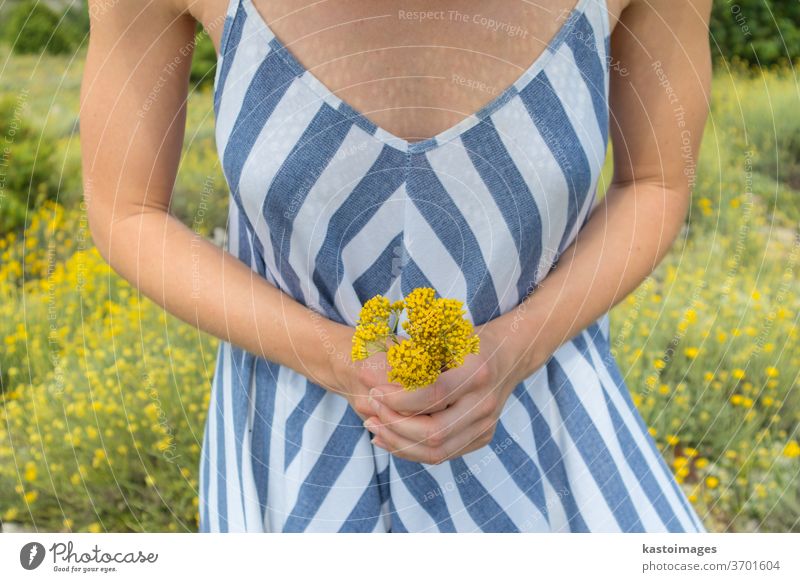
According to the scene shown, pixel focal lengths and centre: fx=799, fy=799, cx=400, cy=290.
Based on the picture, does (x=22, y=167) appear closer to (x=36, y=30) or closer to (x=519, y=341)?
(x=36, y=30)

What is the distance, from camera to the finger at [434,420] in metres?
0.64

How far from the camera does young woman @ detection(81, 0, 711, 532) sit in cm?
67

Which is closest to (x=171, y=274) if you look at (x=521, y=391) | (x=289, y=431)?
(x=289, y=431)

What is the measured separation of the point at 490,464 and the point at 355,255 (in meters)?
0.25

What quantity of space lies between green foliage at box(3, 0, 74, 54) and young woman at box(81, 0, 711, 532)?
1717 mm

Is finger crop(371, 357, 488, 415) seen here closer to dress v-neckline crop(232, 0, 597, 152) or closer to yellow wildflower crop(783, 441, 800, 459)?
dress v-neckline crop(232, 0, 597, 152)

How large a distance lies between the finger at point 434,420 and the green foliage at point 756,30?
2.51m

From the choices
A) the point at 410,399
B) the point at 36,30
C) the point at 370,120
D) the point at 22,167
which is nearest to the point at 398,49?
the point at 370,120

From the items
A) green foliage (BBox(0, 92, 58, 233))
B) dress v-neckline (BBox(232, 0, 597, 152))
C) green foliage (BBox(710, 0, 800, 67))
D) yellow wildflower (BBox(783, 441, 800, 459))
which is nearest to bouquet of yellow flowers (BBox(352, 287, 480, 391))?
dress v-neckline (BBox(232, 0, 597, 152))

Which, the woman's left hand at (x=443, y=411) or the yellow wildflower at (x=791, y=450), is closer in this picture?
the woman's left hand at (x=443, y=411)

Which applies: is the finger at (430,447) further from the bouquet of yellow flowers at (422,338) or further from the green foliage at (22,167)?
the green foliage at (22,167)

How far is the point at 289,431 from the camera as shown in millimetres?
778

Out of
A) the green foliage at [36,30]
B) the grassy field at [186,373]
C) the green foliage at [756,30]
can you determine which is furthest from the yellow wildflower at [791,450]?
the green foliage at [36,30]
